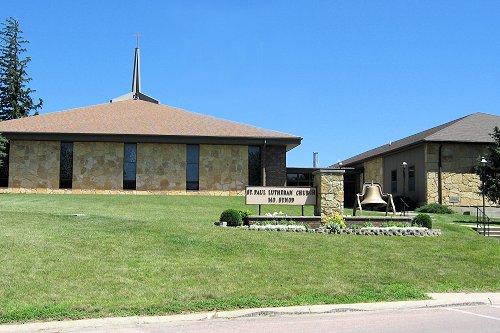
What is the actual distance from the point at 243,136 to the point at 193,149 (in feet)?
12.1

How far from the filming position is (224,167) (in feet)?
125

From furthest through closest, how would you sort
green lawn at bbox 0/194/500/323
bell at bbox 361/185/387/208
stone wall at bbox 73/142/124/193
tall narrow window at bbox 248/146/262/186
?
tall narrow window at bbox 248/146/262/186, stone wall at bbox 73/142/124/193, bell at bbox 361/185/387/208, green lawn at bbox 0/194/500/323

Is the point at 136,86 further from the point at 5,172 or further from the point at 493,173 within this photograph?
the point at 493,173

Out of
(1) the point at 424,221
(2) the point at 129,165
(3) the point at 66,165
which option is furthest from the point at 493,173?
(3) the point at 66,165

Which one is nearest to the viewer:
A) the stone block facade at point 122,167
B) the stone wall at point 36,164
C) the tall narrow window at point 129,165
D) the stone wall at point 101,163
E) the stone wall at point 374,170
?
the stone wall at point 36,164

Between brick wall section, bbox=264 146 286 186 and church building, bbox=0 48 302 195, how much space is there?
69 mm

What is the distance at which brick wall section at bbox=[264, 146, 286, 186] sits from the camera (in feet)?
125

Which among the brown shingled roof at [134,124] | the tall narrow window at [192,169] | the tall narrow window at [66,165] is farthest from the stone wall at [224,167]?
the tall narrow window at [66,165]

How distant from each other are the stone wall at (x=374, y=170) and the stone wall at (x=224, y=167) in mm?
14149

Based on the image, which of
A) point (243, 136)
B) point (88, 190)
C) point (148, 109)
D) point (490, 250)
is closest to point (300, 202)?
point (490, 250)

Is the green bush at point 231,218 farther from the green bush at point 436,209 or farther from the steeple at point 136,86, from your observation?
the steeple at point 136,86

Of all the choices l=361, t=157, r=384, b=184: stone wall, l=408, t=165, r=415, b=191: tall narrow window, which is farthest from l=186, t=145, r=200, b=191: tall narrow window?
l=361, t=157, r=384, b=184: stone wall

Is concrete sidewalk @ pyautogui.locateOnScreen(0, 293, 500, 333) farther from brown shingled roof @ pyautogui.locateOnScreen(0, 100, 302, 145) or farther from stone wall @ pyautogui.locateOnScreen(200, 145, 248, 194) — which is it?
stone wall @ pyautogui.locateOnScreen(200, 145, 248, 194)

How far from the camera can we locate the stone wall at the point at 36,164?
36.9 m
